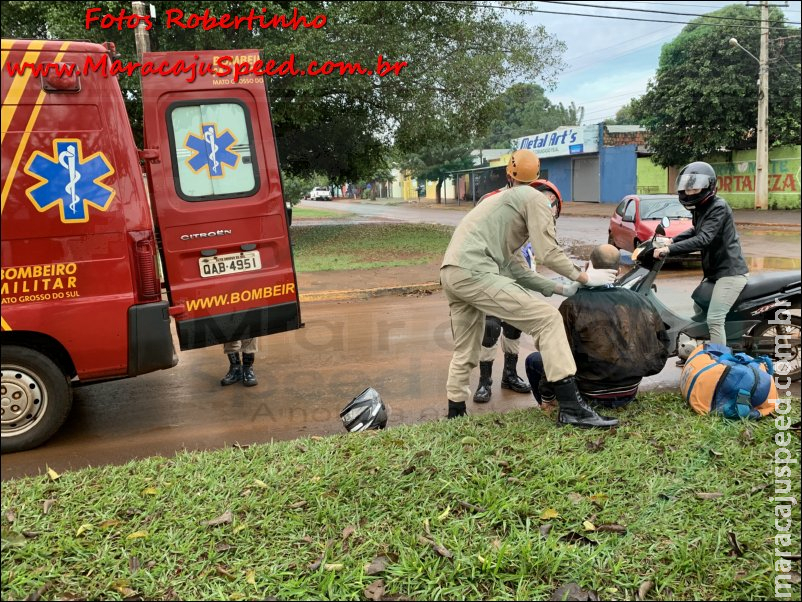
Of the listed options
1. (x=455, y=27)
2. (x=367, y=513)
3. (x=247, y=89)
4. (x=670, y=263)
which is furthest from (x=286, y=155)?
(x=367, y=513)

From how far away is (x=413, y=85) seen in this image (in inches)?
667

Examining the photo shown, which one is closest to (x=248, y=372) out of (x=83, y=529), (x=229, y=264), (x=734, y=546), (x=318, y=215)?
(x=229, y=264)

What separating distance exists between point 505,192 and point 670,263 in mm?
10302

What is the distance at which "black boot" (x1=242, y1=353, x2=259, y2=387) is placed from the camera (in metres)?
5.87

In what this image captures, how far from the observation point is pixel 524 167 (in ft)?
13.3

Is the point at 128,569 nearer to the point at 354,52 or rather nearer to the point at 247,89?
the point at 247,89

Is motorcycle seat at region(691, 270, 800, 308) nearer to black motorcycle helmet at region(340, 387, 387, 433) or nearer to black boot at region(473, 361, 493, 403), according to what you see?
black boot at region(473, 361, 493, 403)

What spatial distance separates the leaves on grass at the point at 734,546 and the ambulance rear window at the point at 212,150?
401 centimetres

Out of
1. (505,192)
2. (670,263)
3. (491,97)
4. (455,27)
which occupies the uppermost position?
(455,27)

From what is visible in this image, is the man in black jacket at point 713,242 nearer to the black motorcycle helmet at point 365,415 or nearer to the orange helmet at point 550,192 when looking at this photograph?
the orange helmet at point 550,192

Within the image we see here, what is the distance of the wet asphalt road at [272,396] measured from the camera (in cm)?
449

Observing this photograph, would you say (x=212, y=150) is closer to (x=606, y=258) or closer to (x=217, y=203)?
(x=217, y=203)

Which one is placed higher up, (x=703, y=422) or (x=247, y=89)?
(x=247, y=89)

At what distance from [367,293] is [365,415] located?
6505 mm
